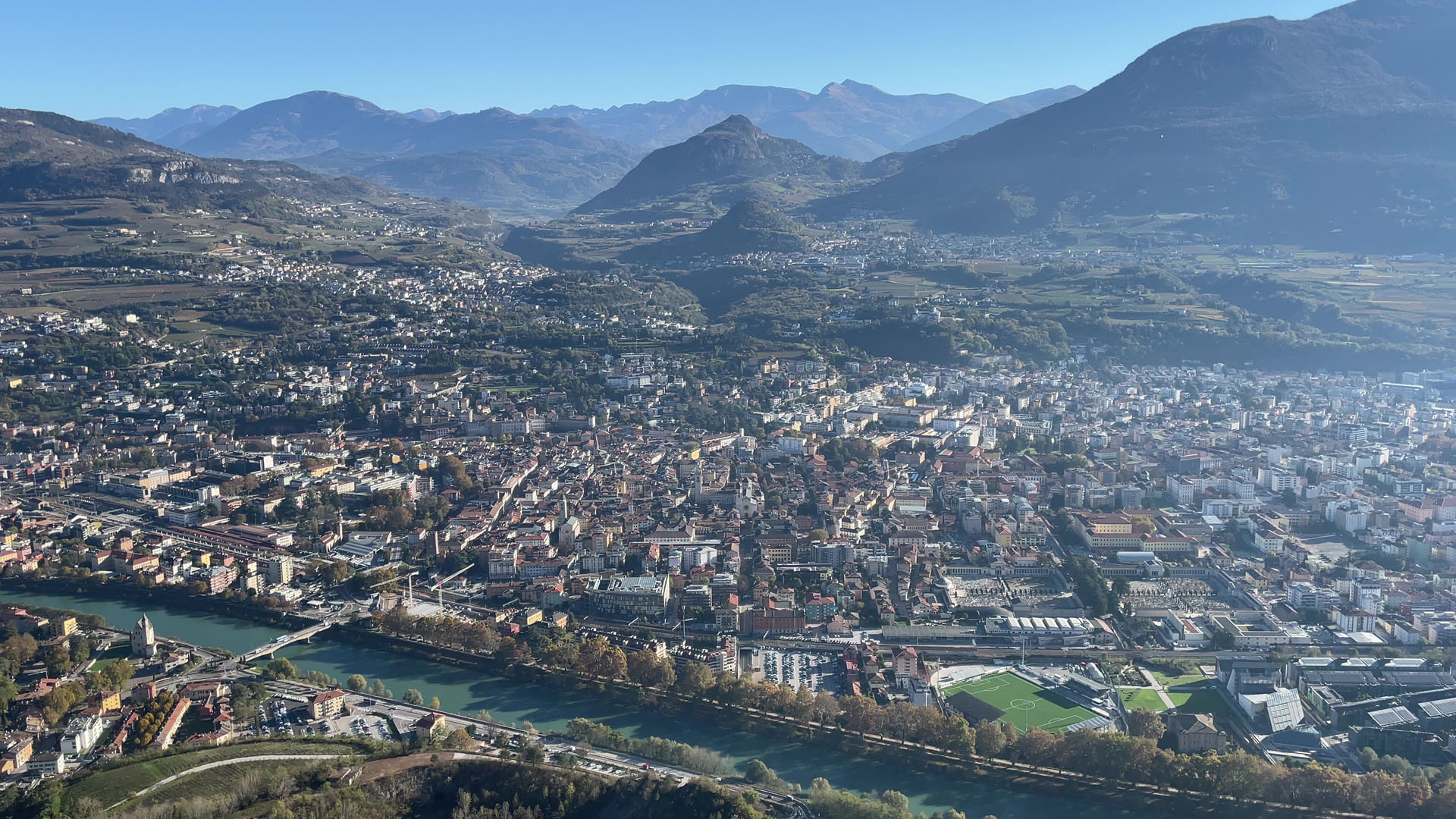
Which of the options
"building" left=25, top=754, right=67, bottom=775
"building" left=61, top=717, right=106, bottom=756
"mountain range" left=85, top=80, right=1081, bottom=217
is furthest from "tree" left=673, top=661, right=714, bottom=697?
"mountain range" left=85, top=80, right=1081, bottom=217

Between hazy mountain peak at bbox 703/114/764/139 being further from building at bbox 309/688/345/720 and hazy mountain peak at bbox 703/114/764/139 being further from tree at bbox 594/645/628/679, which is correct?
building at bbox 309/688/345/720

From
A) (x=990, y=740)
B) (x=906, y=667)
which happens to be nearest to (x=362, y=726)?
(x=906, y=667)

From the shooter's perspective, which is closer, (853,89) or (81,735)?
(81,735)

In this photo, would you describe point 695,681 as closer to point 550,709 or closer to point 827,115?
point 550,709

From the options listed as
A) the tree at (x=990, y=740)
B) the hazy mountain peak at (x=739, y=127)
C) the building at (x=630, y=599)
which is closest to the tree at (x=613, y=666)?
the building at (x=630, y=599)

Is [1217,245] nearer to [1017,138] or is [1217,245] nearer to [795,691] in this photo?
[1017,138]

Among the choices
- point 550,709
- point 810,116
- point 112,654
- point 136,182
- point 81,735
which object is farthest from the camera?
point 810,116
